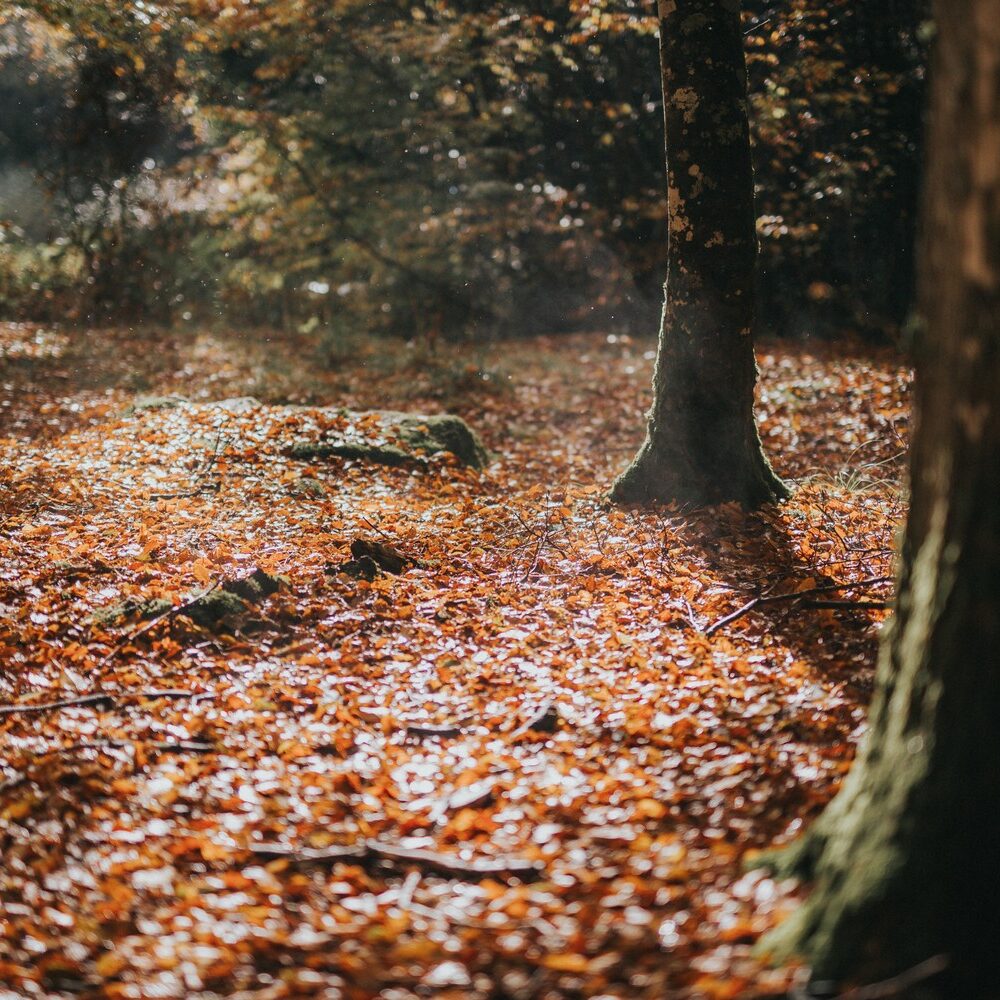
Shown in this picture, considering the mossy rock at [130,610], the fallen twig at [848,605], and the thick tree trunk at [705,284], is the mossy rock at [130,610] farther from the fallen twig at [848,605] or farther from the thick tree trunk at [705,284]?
the fallen twig at [848,605]

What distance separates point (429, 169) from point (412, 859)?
1284cm

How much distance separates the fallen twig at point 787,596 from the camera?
Answer: 5.23 metres

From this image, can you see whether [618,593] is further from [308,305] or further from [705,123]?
[308,305]

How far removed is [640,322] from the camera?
16453mm

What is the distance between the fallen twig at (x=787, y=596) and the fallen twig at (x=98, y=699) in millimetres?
3145

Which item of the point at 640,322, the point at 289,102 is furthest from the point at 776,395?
the point at 289,102

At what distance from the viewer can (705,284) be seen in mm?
6785

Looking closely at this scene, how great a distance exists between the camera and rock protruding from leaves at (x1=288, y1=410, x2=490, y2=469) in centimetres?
909

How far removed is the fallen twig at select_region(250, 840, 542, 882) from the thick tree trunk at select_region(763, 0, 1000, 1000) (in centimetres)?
105

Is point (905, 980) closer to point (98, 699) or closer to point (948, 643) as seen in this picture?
point (948, 643)

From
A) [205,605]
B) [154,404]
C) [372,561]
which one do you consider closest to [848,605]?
[372,561]

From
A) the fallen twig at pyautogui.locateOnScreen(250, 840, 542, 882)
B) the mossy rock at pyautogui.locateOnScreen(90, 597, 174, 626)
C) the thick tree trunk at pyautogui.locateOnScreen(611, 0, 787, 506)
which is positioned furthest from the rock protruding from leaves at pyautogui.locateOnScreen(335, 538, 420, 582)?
the fallen twig at pyautogui.locateOnScreen(250, 840, 542, 882)

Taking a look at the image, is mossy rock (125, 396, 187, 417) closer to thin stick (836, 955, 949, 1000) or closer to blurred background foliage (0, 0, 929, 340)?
blurred background foliage (0, 0, 929, 340)

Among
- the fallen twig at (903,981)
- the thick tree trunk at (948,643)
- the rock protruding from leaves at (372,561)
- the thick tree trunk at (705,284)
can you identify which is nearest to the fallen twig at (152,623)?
the rock protruding from leaves at (372,561)
